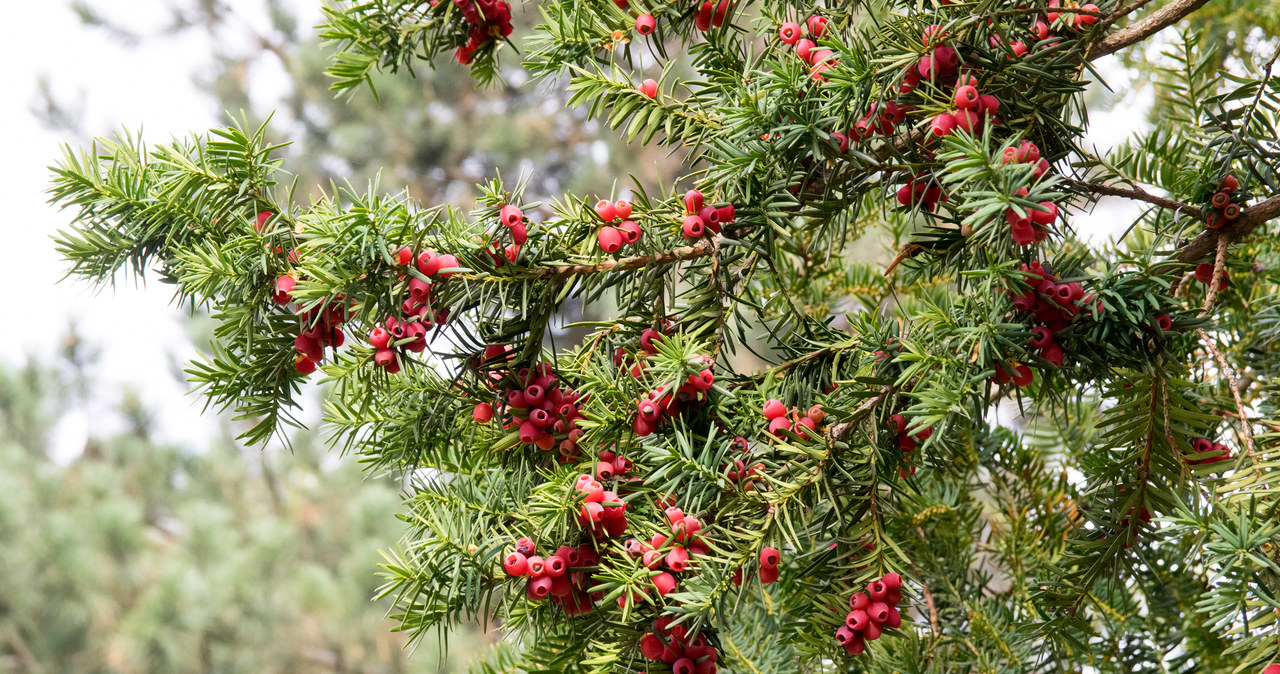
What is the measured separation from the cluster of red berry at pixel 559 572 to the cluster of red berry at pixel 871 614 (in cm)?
13

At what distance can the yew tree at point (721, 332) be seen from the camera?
42 cm

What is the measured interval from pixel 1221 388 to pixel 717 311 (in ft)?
1.50

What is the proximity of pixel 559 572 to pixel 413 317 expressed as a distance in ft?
0.46

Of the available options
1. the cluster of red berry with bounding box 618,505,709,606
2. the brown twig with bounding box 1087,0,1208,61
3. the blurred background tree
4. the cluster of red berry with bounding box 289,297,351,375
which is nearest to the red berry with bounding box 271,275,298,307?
the cluster of red berry with bounding box 289,297,351,375

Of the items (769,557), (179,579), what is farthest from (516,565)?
(179,579)

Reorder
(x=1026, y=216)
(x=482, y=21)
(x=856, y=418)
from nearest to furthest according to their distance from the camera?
(x=1026, y=216), (x=856, y=418), (x=482, y=21)

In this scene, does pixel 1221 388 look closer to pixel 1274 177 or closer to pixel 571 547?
pixel 1274 177

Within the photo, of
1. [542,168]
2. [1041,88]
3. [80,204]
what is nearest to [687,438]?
[1041,88]

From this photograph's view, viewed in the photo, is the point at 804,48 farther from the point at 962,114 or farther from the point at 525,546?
the point at 525,546

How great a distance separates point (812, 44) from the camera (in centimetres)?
50

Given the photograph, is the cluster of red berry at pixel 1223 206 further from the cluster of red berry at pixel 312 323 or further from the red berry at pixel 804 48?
the cluster of red berry at pixel 312 323

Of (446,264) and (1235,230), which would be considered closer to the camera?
(446,264)

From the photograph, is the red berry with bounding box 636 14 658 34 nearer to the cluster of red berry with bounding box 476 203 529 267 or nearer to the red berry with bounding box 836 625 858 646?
the cluster of red berry with bounding box 476 203 529 267

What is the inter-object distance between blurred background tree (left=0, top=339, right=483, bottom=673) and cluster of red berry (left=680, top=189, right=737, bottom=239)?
1.75 metres
